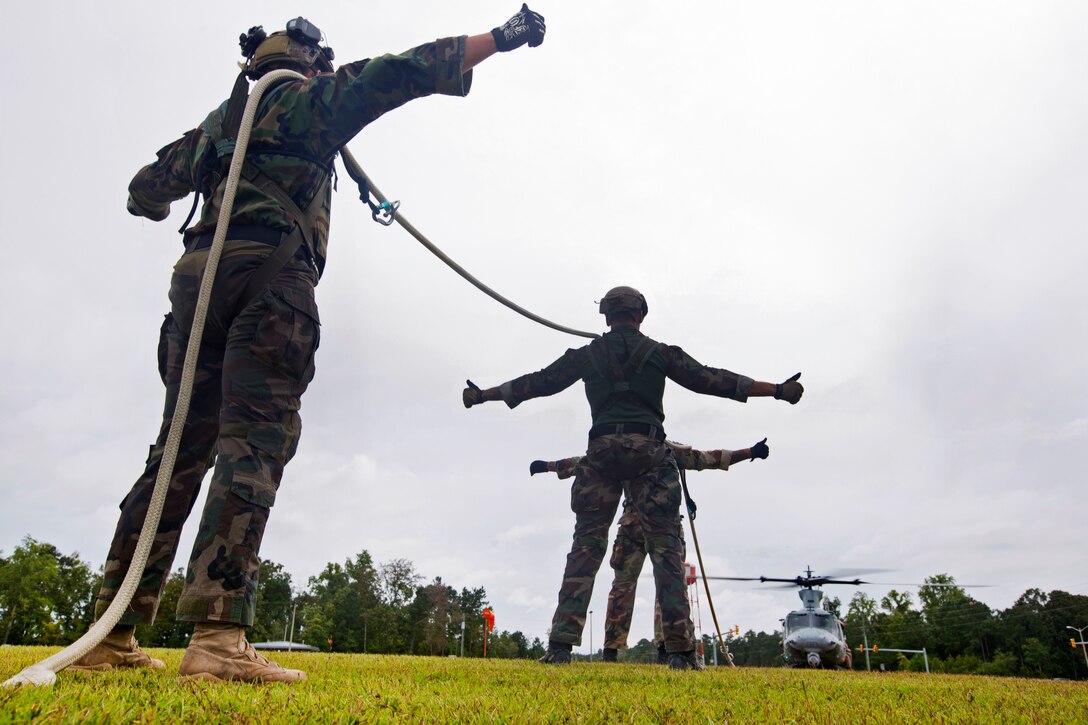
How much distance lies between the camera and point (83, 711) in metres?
1.71

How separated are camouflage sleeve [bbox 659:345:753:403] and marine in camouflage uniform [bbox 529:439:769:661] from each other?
2036mm

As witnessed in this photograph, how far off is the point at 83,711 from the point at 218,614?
125cm

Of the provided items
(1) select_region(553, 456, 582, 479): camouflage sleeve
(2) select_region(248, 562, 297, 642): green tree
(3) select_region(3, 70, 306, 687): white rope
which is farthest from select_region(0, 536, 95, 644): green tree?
(3) select_region(3, 70, 306, 687): white rope

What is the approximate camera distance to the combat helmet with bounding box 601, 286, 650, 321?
7164mm

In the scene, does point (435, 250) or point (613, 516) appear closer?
point (435, 250)

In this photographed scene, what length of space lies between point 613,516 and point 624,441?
0.88 meters

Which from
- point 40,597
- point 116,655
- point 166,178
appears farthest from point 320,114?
point 40,597

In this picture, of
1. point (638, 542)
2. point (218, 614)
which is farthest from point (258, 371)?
point (638, 542)

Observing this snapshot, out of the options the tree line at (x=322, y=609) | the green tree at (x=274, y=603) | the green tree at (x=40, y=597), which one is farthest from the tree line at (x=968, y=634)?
the green tree at (x=40, y=597)

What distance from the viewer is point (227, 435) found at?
318 centimetres

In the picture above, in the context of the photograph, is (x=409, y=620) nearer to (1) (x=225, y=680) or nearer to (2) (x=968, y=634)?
(2) (x=968, y=634)

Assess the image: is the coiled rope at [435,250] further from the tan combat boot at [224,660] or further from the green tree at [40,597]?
the green tree at [40,597]

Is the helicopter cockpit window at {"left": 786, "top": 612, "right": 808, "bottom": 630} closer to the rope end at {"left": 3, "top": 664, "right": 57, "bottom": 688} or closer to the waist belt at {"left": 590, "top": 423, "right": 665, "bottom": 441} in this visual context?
the waist belt at {"left": 590, "top": 423, "right": 665, "bottom": 441}

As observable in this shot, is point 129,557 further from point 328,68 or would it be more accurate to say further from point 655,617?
point 655,617
